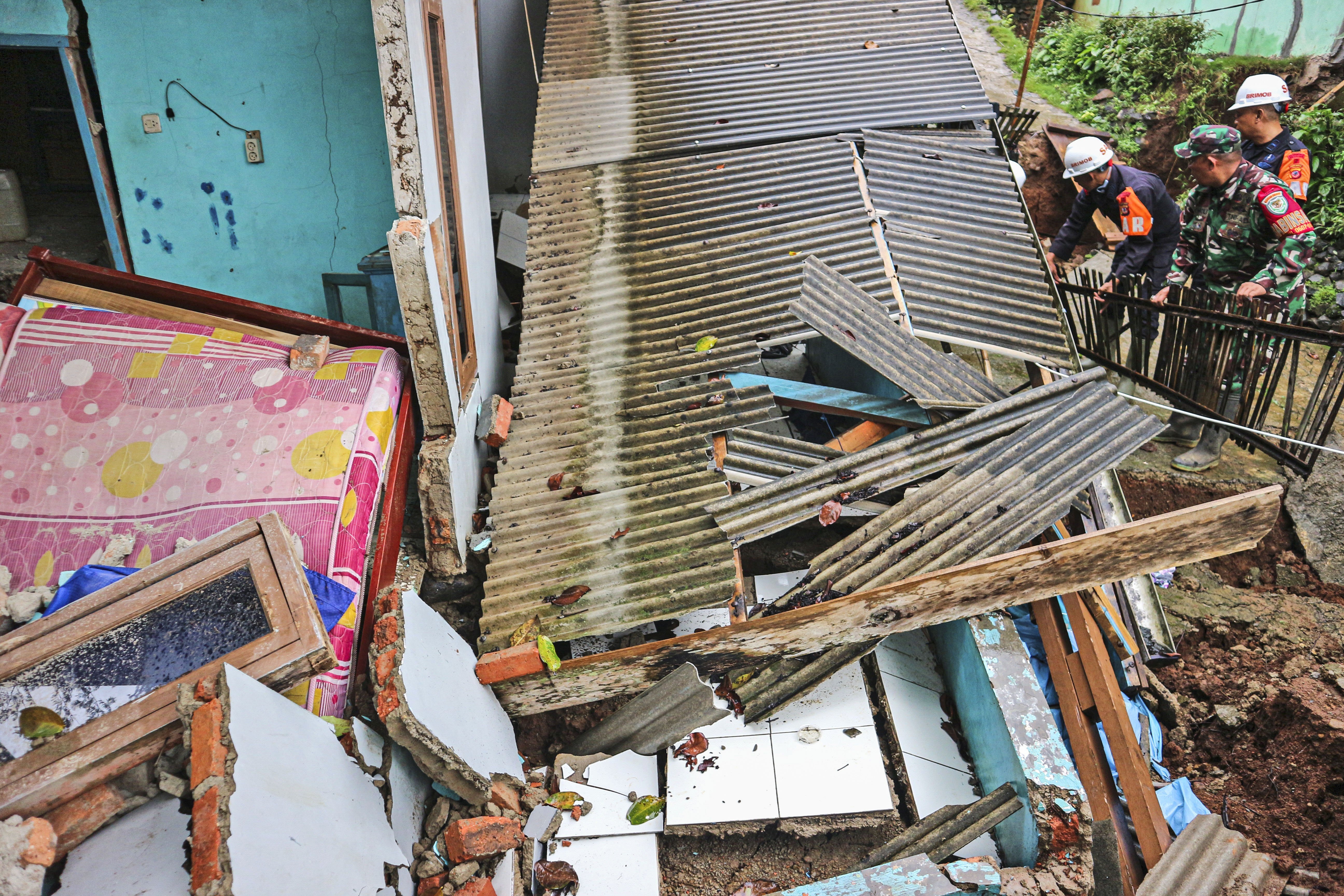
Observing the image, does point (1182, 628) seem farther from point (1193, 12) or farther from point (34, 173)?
point (34, 173)

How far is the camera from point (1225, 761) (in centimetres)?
399

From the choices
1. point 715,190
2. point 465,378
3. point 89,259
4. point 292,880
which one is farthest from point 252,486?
point 89,259

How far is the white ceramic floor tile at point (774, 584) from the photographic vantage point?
14.5ft

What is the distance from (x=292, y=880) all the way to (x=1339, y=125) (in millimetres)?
11514

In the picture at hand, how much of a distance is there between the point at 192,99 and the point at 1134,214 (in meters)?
6.87

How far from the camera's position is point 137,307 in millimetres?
4500

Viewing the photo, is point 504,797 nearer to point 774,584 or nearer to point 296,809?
point 296,809

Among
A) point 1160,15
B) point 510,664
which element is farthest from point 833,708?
point 1160,15

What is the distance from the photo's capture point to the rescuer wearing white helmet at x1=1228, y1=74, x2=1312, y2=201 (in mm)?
5836

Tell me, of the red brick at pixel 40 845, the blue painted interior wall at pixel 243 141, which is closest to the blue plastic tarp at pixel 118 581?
the red brick at pixel 40 845

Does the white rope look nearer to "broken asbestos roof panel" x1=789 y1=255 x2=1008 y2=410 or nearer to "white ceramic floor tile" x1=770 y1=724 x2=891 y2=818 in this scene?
"broken asbestos roof panel" x1=789 y1=255 x2=1008 y2=410

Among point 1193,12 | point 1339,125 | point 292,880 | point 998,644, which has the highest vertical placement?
point 1193,12

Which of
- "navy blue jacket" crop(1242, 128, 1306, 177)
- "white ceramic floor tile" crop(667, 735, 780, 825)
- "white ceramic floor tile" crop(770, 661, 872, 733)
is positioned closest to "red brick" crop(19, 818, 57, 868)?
"white ceramic floor tile" crop(667, 735, 780, 825)

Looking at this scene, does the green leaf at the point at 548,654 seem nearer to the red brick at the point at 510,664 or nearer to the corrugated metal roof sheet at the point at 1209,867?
the red brick at the point at 510,664
